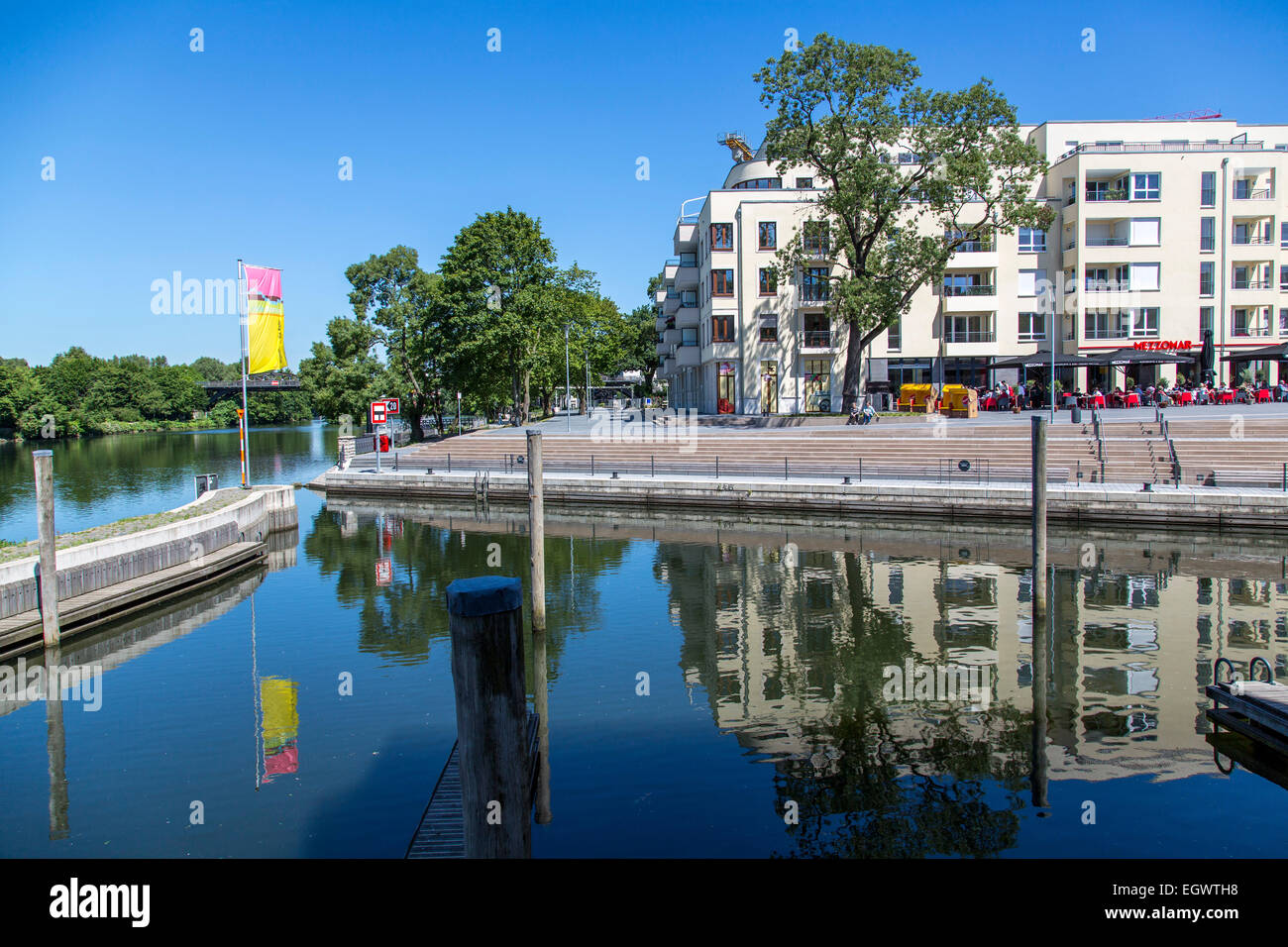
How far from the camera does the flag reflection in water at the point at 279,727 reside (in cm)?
1102

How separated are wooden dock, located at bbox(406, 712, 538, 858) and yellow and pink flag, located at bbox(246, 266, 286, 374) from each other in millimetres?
27189

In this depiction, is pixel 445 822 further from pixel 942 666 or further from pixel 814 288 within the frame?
pixel 814 288

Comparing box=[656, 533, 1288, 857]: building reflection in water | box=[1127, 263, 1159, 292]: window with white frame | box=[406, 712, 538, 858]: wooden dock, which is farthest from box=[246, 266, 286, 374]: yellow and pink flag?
box=[1127, 263, 1159, 292]: window with white frame

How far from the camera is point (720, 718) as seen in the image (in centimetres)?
1243

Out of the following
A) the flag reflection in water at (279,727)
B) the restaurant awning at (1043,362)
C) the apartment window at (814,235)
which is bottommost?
the flag reflection in water at (279,727)

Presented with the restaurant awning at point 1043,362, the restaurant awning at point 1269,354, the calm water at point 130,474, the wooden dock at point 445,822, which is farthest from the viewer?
the restaurant awning at point 1043,362

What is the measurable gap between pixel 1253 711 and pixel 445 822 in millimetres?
10138

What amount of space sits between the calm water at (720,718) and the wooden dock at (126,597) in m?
0.50

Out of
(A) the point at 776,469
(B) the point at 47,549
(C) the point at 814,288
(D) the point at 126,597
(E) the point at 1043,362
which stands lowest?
(D) the point at 126,597

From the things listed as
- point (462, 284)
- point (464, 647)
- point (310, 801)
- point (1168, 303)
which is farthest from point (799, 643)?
point (1168, 303)

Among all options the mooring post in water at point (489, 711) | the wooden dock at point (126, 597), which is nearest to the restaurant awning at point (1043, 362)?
the wooden dock at point (126, 597)

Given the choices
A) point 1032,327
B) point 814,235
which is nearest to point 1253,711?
point 814,235

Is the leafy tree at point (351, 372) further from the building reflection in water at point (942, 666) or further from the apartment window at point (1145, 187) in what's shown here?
the apartment window at point (1145, 187)
